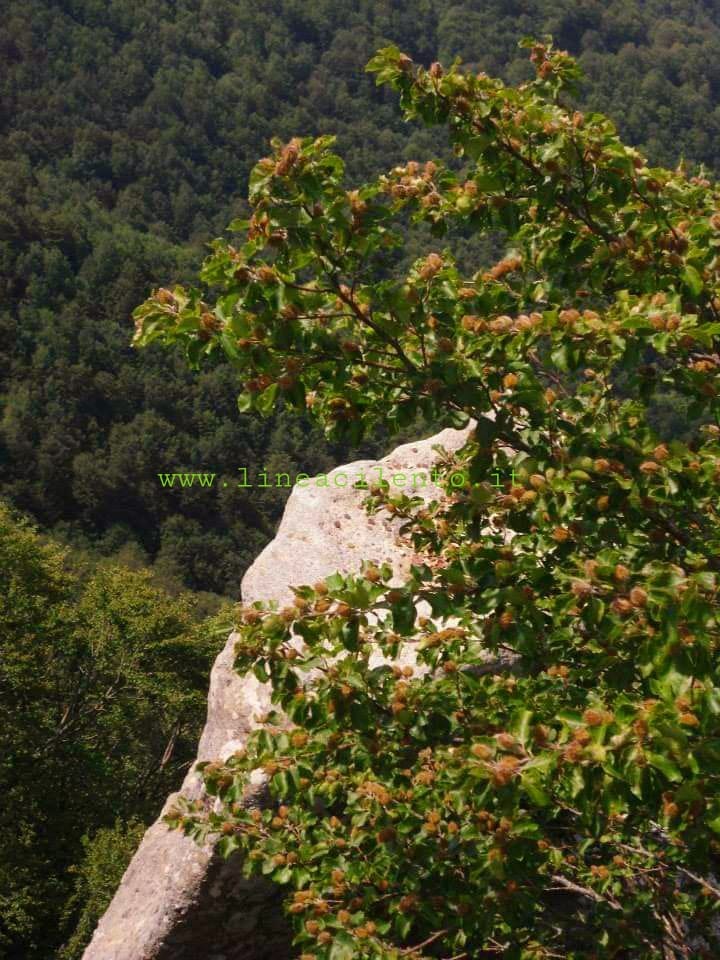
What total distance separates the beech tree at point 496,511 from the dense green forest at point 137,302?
7319 mm

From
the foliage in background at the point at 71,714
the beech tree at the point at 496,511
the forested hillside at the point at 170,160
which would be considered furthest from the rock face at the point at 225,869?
the forested hillside at the point at 170,160

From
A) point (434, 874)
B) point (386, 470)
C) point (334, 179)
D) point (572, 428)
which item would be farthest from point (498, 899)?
point (386, 470)

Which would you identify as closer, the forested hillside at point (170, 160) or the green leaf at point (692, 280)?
the green leaf at point (692, 280)

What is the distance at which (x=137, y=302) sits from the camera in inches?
2495

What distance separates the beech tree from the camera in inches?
103

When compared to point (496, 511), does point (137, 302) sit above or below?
below

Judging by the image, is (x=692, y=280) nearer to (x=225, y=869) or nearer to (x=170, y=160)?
(x=225, y=869)

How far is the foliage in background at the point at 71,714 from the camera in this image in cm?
1480

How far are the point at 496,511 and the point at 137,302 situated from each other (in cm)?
6383

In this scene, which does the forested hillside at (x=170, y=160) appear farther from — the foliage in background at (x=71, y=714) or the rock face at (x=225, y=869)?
the rock face at (x=225, y=869)

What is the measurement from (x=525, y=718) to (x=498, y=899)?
1.24 meters

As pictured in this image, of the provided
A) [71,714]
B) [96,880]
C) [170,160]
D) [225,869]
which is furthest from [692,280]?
[170,160]

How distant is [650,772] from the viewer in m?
2.32

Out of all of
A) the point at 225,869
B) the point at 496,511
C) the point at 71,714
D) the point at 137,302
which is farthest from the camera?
the point at 137,302
